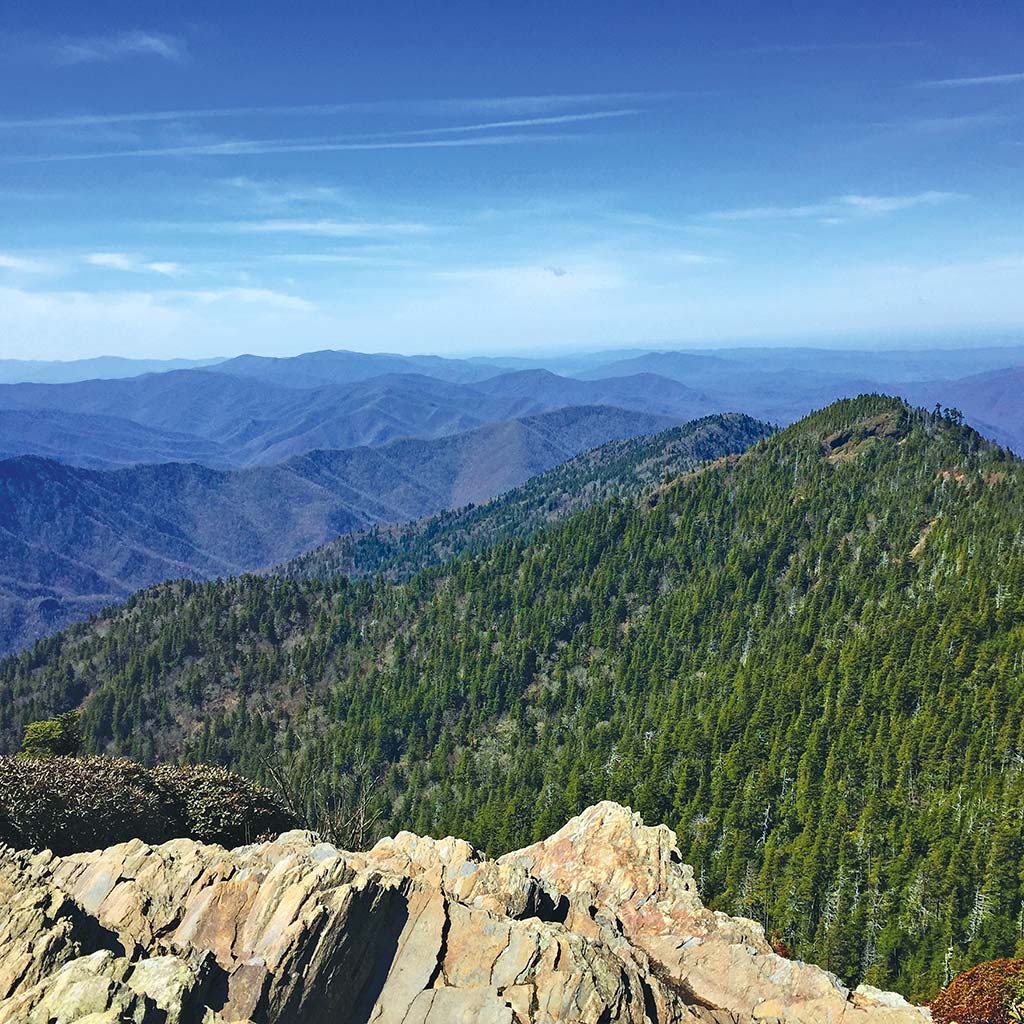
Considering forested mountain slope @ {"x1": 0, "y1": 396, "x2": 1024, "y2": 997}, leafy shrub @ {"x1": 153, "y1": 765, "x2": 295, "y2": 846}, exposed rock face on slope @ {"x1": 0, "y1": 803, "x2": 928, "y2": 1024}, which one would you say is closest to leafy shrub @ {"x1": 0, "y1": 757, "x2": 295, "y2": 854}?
leafy shrub @ {"x1": 153, "y1": 765, "x2": 295, "y2": 846}

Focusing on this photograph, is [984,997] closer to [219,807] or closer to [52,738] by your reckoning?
[219,807]

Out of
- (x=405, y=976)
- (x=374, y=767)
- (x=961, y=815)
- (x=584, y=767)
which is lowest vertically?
(x=374, y=767)

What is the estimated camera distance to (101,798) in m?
57.8

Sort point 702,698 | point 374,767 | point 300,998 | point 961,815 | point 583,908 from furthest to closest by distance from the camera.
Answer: point 374,767 → point 702,698 → point 961,815 → point 583,908 → point 300,998

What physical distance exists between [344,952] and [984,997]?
50859 millimetres

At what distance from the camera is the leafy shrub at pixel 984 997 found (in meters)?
52.4

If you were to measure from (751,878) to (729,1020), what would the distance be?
73.4 meters

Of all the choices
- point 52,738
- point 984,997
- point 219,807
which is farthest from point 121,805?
point 984,997

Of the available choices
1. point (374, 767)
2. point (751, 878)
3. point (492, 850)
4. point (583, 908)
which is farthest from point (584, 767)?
point (583, 908)

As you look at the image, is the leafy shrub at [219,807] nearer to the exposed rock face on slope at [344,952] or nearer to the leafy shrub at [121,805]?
the leafy shrub at [121,805]

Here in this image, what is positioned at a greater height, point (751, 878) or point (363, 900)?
point (363, 900)

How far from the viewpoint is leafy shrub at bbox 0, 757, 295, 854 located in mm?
54469

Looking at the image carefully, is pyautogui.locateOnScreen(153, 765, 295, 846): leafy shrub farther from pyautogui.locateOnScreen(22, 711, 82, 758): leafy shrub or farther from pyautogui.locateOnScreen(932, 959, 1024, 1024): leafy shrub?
pyautogui.locateOnScreen(932, 959, 1024, 1024): leafy shrub

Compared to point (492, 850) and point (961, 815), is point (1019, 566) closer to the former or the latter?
point (961, 815)
